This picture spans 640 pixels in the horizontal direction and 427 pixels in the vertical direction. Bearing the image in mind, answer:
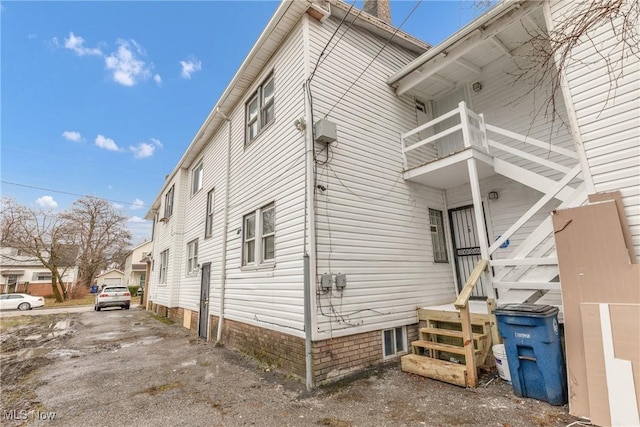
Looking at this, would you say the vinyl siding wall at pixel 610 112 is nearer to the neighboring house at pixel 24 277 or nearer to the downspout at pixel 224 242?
the downspout at pixel 224 242

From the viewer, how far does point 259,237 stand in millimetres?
6703

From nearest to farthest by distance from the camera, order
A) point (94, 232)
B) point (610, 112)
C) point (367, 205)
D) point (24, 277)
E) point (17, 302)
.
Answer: point (610, 112) < point (367, 205) < point (17, 302) < point (94, 232) < point (24, 277)

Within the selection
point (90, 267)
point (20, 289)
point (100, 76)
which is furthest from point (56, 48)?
point (20, 289)

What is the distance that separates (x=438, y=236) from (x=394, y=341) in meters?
3.09

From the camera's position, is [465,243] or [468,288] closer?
[468,288]

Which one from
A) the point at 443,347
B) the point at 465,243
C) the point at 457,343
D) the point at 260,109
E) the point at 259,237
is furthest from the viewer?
the point at 260,109

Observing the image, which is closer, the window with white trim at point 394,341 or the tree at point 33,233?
the window with white trim at point 394,341

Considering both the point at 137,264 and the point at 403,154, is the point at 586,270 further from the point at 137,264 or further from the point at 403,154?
the point at 137,264

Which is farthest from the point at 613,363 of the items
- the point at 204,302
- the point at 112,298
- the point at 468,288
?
the point at 112,298

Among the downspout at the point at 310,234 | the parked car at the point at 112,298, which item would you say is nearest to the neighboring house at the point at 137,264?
the parked car at the point at 112,298

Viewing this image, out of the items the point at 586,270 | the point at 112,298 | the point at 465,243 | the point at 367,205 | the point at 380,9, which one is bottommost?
the point at 112,298

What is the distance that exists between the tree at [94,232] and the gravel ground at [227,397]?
30935 millimetres

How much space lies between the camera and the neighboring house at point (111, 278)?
155ft

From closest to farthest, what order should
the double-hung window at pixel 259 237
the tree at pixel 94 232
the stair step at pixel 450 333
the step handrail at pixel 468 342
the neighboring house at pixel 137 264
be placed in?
1. the step handrail at pixel 468 342
2. the stair step at pixel 450 333
3. the double-hung window at pixel 259 237
4. the tree at pixel 94 232
5. the neighboring house at pixel 137 264
